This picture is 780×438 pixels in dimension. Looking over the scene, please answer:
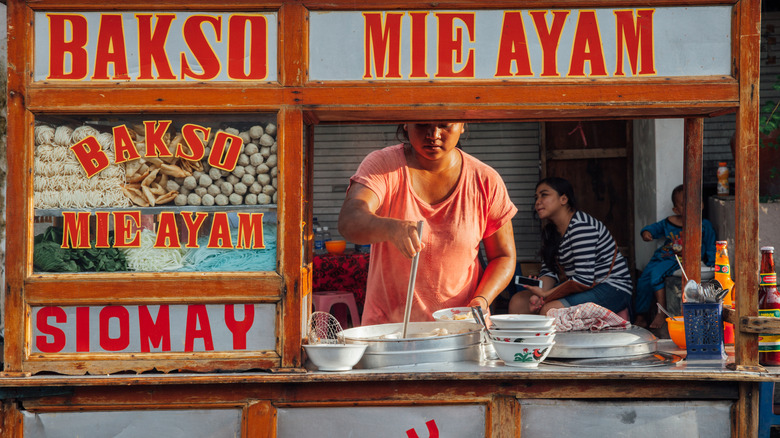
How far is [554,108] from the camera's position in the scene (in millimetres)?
2354

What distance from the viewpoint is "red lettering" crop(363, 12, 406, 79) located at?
92.7 inches

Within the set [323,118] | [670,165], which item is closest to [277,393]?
[323,118]

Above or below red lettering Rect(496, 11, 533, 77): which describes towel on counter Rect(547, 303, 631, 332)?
below

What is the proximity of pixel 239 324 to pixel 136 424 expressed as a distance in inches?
19.5

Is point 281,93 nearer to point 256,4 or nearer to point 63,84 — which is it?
point 256,4

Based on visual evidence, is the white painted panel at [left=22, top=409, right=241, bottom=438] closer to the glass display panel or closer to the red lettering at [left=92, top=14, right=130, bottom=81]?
the glass display panel

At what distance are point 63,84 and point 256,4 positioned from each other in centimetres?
71

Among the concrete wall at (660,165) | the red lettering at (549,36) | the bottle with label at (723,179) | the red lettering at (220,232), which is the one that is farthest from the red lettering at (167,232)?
the bottle with label at (723,179)

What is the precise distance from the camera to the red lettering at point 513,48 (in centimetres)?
236

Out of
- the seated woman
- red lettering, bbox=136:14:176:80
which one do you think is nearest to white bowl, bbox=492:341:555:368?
red lettering, bbox=136:14:176:80

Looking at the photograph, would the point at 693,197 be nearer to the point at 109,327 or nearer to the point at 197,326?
the point at 197,326

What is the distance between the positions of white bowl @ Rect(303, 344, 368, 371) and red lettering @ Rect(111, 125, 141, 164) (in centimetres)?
89

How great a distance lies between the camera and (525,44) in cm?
236

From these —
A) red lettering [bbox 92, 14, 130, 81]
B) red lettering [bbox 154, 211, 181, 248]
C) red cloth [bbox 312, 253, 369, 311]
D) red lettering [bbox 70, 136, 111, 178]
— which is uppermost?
red lettering [bbox 92, 14, 130, 81]
